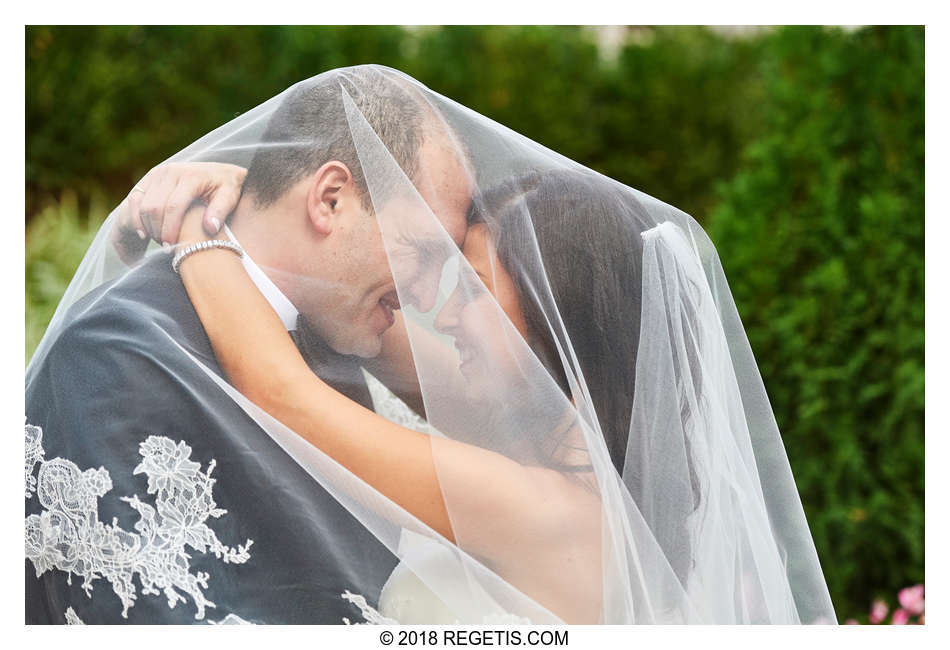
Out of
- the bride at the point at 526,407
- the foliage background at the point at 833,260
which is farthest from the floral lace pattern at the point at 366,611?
the foliage background at the point at 833,260

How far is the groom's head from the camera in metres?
1.72

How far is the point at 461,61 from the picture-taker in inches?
191

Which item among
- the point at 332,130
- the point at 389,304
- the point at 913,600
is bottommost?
the point at 913,600

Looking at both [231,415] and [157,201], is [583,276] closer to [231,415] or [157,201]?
[231,415]

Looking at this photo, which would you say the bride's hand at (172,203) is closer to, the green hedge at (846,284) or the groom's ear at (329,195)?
the groom's ear at (329,195)

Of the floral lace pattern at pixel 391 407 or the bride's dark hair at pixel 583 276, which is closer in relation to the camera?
the bride's dark hair at pixel 583 276

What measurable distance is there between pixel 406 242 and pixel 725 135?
384 centimetres

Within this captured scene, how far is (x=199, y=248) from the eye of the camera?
169 centimetres

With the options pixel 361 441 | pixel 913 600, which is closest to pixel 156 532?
pixel 361 441

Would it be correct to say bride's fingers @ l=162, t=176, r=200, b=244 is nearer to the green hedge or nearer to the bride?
the bride

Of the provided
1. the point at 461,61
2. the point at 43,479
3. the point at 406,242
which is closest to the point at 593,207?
the point at 406,242

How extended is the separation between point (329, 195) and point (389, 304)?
0.25 m

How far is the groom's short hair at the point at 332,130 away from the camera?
1.73 meters
